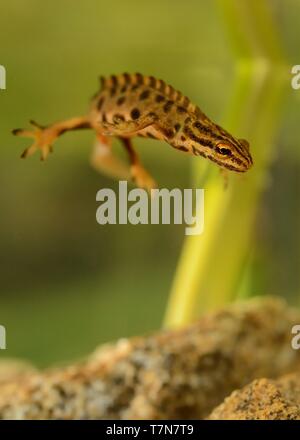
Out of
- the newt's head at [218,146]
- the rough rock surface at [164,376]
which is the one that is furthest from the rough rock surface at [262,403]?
the newt's head at [218,146]

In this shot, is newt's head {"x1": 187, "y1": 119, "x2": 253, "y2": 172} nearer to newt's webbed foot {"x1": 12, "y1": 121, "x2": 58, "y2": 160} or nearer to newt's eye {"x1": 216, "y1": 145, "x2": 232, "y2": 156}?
newt's eye {"x1": 216, "y1": 145, "x2": 232, "y2": 156}

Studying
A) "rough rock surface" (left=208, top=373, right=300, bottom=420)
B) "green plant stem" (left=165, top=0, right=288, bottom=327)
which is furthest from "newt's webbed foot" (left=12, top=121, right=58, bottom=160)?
"rough rock surface" (left=208, top=373, right=300, bottom=420)

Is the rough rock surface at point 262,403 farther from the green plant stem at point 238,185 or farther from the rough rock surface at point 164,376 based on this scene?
the green plant stem at point 238,185

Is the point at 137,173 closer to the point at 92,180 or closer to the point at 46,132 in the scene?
the point at 46,132

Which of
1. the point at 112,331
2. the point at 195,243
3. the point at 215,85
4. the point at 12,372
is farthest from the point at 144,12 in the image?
the point at 12,372

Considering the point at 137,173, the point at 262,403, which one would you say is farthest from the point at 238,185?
the point at 262,403

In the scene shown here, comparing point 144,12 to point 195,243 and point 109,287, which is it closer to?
point 195,243
